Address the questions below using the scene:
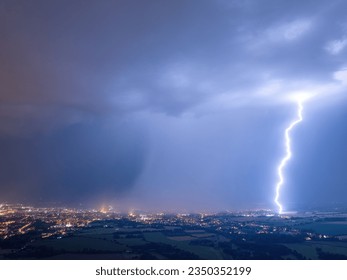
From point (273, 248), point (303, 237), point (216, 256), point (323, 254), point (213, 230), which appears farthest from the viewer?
point (213, 230)

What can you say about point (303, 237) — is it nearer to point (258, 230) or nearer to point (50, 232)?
point (258, 230)

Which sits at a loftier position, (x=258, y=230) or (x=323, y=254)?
(x=258, y=230)

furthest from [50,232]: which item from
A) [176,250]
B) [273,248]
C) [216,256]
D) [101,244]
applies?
[273,248]

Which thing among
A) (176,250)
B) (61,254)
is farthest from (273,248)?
(61,254)

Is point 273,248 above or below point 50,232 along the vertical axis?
below
